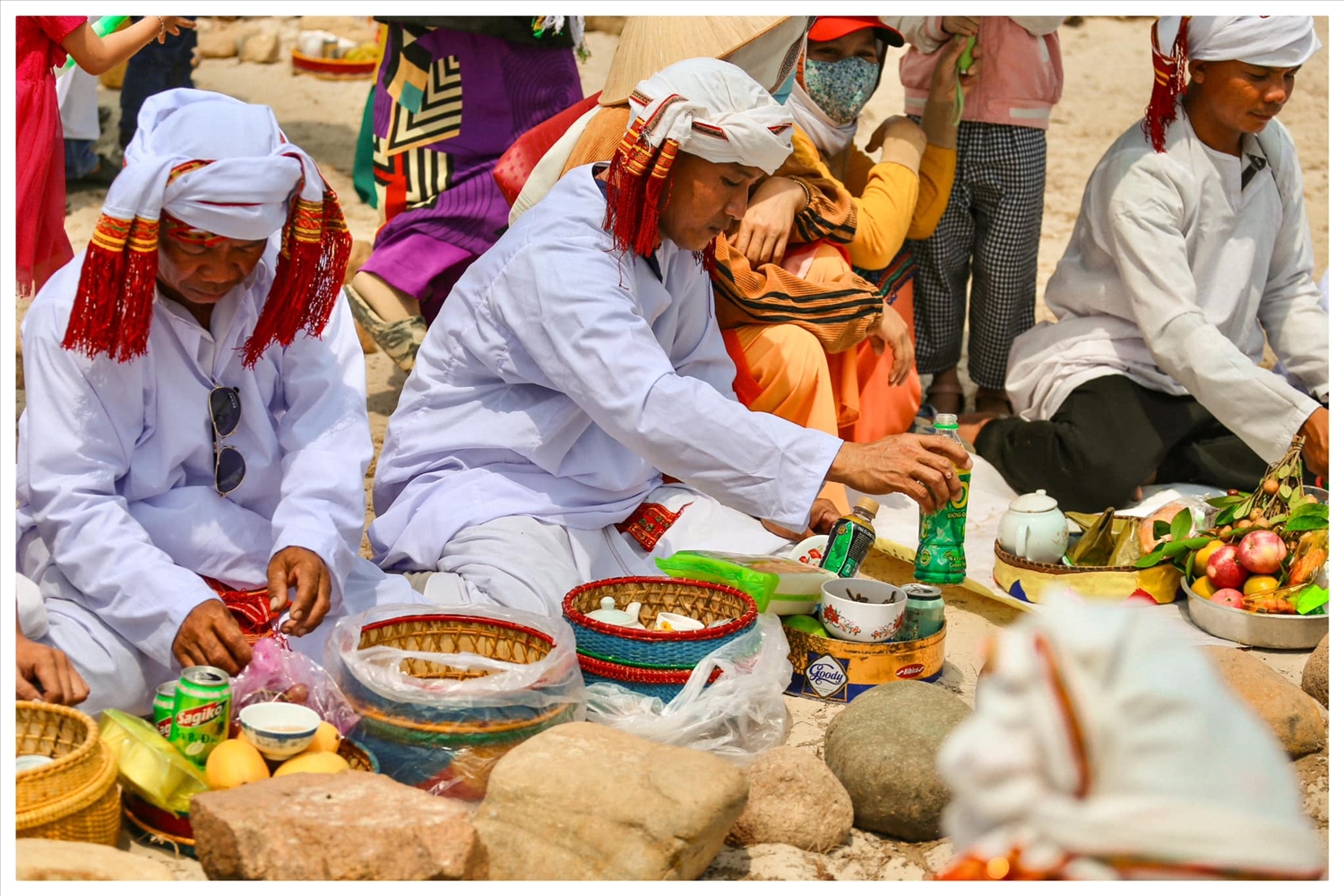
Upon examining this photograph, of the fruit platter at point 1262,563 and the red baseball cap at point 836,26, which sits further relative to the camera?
the red baseball cap at point 836,26

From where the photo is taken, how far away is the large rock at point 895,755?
319cm

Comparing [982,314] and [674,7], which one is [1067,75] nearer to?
[982,314]

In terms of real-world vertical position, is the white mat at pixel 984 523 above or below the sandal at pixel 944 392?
below

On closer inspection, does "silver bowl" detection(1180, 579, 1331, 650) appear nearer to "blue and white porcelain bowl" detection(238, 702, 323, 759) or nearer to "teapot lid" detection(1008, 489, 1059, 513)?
"teapot lid" detection(1008, 489, 1059, 513)

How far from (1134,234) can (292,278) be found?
3.30 metres

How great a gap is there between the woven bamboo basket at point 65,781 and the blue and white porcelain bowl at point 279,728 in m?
0.29

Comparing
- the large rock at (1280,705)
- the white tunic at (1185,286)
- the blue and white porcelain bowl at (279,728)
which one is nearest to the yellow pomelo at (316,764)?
the blue and white porcelain bowl at (279,728)

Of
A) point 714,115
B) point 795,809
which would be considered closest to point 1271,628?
point 795,809

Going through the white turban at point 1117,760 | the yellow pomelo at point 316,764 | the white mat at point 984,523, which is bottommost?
the white mat at point 984,523

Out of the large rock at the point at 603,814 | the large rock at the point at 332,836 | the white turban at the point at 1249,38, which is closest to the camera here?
the large rock at the point at 332,836

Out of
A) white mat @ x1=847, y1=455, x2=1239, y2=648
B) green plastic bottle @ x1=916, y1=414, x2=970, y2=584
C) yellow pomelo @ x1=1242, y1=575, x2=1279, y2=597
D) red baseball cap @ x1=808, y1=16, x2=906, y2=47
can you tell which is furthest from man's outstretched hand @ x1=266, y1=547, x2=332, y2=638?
red baseball cap @ x1=808, y1=16, x2=906, y2=47

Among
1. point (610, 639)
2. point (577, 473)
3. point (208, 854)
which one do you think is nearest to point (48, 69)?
point (577, 473)

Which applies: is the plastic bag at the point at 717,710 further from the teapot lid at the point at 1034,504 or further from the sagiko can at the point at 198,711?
the teapot lid at the point at 1034,504

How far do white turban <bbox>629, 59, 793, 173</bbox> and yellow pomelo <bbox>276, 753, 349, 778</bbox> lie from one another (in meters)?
1.78
